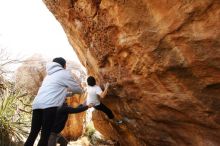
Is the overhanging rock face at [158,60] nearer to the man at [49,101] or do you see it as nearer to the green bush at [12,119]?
the man at [49,101]

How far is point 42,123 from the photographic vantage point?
5637 millimetres

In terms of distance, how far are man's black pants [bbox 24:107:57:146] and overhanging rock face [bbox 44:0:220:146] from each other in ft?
4.73

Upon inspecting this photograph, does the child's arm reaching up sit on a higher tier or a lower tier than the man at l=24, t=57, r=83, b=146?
lower

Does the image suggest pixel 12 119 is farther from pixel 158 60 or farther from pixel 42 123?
pixel 158 60

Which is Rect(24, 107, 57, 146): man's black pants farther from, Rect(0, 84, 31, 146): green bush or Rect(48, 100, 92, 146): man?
Rect(0, 84, 31, 146): green bush

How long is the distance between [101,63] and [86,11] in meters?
1.04

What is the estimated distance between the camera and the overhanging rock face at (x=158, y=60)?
4672 mm

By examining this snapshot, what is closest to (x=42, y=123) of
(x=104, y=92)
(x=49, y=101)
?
(x=49, y=101)

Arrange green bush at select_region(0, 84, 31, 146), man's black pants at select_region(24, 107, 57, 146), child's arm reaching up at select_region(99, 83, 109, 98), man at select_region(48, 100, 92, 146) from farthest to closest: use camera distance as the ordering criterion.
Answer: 1. green bush at select_region(0, 84, 31, 146)
2. man at select_region(48, 100, 92, 146)
3. child's arm reaching up at select_region(99, 83, 109, 98)
4. man's black pants at select_region(24, 107, 57, 146)

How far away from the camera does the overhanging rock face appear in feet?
15.3

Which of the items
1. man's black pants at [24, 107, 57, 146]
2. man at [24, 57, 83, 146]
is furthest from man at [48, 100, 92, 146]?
man's black pants at [24, 107, 57, 146]

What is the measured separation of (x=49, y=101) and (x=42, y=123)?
1.32 ft

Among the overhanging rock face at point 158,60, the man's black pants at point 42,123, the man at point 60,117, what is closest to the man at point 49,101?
the man's black pants at point 42,123

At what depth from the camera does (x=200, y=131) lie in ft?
18.5
